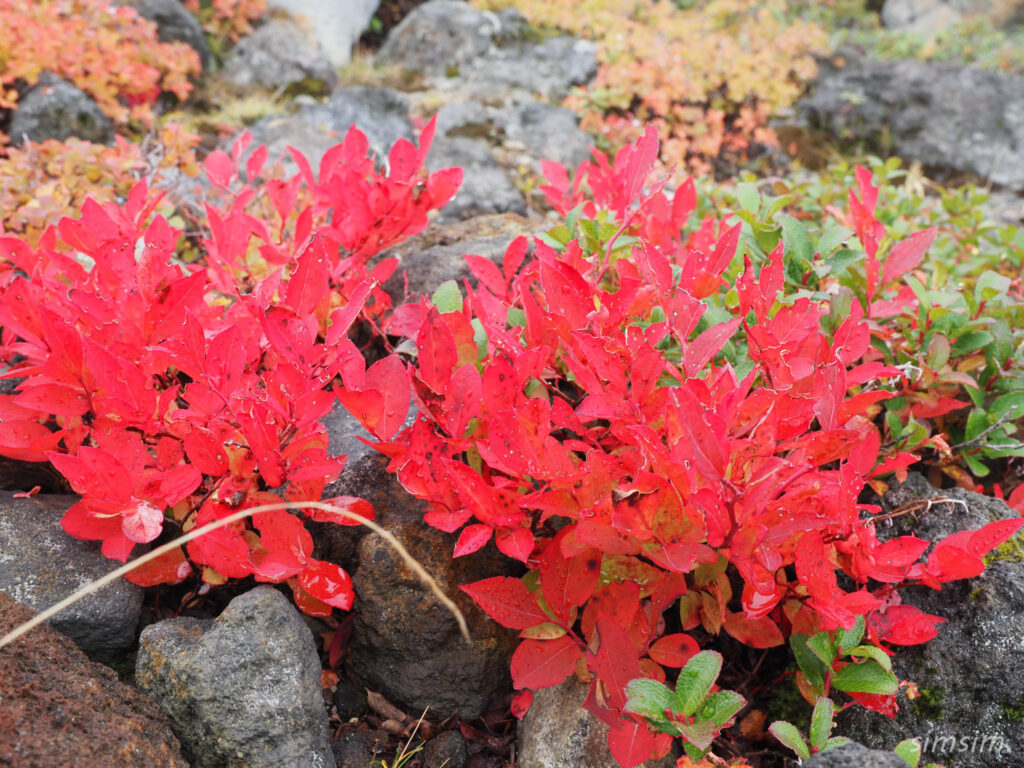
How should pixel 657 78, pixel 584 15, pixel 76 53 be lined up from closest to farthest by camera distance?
pixel 76 53 → pixel 657 78 → pixel 584 15

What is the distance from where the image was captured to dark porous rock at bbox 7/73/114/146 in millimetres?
4109

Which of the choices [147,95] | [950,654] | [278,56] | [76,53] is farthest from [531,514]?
[278,56]

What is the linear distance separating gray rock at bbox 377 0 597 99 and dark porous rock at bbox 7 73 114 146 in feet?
12.6

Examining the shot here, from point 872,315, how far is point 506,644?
118 cm

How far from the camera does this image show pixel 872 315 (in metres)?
1.64

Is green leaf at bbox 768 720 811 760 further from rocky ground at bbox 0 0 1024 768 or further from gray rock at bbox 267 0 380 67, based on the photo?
gray rock at bbox 267 0 380 67

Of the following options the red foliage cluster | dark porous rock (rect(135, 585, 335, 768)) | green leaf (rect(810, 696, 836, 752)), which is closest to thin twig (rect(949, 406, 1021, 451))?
green leaf (rect(810, 696, 836, 752))

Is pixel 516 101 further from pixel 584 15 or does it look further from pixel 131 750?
pixel 131 750

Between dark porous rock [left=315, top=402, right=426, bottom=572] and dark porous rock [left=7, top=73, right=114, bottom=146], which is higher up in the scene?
dark porous rock [left=7, top=73, right=114, bottom=146]

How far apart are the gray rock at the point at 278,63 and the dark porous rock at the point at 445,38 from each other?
1132mm

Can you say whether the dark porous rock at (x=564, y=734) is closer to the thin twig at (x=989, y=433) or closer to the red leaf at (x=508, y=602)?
the red leaf at (x=508, y=602)

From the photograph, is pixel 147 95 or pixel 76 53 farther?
pixel 147 95

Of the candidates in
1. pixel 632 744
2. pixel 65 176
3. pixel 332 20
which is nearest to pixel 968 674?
pixel 632 744

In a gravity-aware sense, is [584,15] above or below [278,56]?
above
